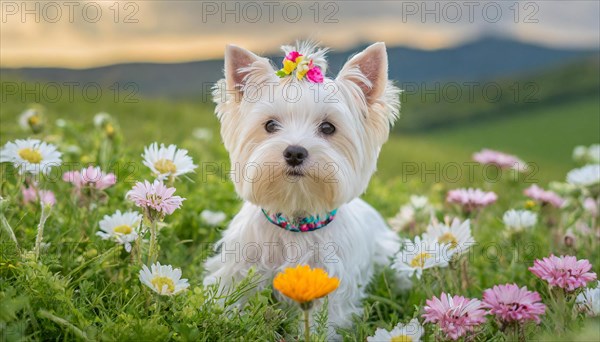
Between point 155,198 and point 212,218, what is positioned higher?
point 155,198

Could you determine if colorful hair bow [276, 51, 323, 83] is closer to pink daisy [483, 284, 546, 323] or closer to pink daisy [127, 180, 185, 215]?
pink daisy [127, 180, 185, 215]

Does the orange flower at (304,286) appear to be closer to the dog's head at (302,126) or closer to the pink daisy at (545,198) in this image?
the dog's head at (302,126)

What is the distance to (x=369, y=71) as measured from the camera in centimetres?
382

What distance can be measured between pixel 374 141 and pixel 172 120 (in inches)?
380

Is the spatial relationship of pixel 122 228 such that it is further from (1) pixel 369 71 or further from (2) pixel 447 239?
(2) pixel 447 239

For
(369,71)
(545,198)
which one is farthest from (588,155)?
(369,71)

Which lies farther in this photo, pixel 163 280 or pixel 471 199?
pixel 471 199

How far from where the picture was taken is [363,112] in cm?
388

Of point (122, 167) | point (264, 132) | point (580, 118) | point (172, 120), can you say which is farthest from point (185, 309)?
point (580, 118)

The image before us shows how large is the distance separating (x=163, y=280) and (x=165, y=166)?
762 mm

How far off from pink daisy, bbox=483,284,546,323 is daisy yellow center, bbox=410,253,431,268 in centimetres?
58

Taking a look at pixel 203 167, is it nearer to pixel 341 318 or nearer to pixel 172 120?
pixel 341 318

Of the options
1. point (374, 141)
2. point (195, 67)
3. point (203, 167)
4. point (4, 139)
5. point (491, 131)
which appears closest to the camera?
point (374, 141)

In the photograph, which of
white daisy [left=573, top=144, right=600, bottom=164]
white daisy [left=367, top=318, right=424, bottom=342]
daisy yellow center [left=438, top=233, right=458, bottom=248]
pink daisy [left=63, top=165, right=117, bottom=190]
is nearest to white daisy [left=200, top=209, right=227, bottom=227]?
pink daisy [left=63, top=165, right=117, bottom=190]
